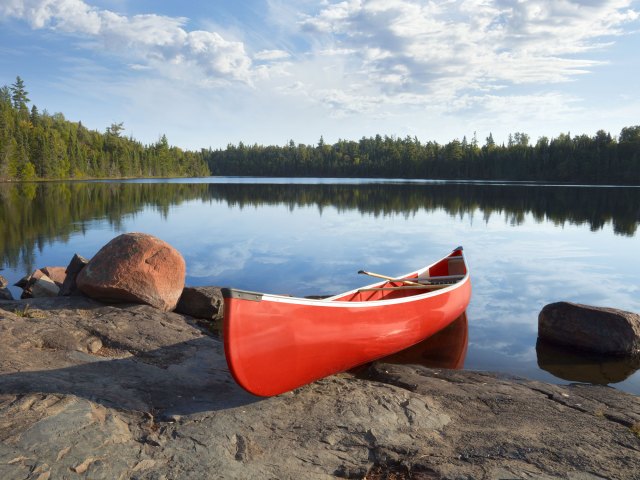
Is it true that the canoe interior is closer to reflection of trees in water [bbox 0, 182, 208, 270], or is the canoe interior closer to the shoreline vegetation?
reflection of trees in water [bbox 0, 182, 208, 270]

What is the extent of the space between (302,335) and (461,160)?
13038 cm

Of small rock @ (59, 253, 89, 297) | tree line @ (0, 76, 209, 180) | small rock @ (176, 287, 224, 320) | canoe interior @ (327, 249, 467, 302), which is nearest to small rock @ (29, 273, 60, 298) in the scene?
small rock @ (59, 253, 89, 297)

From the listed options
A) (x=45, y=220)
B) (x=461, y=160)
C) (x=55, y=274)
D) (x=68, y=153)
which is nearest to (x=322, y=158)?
(x=461, y=160)

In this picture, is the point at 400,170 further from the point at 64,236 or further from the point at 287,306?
the point at 287,306

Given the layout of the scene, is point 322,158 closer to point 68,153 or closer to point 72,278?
point 68,153

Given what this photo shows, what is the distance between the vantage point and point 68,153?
10219 centimetres

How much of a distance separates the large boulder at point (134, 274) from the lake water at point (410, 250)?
417 cm

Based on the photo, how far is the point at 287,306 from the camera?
603 centimetres

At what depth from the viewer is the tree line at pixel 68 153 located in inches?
3260

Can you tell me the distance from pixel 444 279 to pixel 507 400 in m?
6.08

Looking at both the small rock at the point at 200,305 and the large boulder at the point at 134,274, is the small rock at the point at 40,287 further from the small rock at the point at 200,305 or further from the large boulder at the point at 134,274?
the small rock at the point at 200,305

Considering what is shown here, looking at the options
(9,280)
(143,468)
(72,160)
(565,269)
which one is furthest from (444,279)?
(72,160)

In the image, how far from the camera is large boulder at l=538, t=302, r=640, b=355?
30.4ft

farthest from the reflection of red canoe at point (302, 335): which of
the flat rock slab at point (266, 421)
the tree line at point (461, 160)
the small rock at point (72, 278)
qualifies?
the tree line at point (461, 160)
